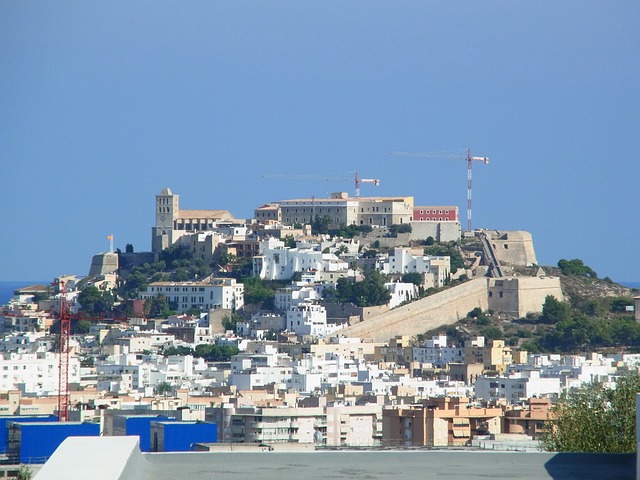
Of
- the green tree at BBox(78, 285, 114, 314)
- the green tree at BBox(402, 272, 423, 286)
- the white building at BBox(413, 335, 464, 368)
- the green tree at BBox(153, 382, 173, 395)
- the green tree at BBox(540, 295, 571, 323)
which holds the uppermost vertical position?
the green tree at BBox(402, 272, 423, 286)

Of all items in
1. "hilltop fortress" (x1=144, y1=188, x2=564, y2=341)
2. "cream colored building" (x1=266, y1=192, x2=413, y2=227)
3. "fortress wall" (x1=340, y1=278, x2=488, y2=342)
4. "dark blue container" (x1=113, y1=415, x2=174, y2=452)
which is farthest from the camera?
"cream colored building" (x1=266, y1=192, x2=413, y2=227)

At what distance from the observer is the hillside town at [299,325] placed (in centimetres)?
3381

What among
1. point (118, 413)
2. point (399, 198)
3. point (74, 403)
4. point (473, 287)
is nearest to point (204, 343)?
point (473, 287)

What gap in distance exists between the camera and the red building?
62.6 m

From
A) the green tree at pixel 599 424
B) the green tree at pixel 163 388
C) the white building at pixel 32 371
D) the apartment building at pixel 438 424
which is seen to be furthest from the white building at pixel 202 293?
the green tree at pixel 599 424

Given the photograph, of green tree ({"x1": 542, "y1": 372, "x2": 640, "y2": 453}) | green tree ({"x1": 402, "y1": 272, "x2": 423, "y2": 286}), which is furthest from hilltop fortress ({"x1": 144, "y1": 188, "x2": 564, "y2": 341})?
green tree ({"x1": 542, "y1": 372, "x2": 640, "y2": 453})

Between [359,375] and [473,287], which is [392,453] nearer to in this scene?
[359,375]

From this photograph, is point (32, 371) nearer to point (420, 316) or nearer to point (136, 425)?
point (420, 316)

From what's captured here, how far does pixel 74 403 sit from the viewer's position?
3294cm

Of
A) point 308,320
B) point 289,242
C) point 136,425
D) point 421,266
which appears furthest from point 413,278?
point 136,425

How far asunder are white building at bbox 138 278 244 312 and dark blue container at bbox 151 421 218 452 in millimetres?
32413

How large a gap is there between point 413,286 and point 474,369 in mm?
8937

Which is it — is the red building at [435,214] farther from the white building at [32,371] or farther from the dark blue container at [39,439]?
the dark blue container at [39,439]

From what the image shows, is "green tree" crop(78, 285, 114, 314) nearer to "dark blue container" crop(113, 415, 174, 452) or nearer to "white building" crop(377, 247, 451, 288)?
"white building" crop(377, 247, 451, 288)
